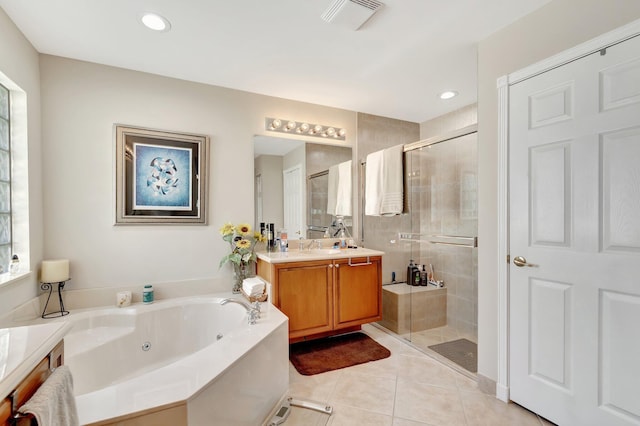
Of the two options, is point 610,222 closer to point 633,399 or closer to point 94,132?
point 633,399

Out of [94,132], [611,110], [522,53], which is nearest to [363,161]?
[522,53]

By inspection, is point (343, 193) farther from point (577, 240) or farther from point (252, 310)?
point (577, 240)

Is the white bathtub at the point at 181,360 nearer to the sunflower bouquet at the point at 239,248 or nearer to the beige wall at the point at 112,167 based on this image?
the sunflower bouquet at the point at 239,248

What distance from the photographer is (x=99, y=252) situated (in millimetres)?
2348

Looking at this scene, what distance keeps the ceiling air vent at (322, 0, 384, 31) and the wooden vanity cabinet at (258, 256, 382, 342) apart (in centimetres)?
181

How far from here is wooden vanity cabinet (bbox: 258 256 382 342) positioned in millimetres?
2512

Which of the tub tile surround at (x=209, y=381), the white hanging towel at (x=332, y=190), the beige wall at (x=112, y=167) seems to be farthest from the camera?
the white hanging towel at (x=332, y=190)

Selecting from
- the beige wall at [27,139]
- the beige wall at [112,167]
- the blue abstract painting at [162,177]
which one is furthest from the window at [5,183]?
the blue abstract painting at [162,177]

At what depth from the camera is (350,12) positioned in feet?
5.65

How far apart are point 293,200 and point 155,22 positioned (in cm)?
176

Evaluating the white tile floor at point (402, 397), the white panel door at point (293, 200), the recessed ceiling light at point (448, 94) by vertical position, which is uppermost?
the recessed ceiling light at point (448, 94)

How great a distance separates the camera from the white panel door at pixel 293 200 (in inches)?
118

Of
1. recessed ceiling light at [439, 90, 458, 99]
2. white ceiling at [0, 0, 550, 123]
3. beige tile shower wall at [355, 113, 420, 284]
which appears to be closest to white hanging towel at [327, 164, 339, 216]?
beige tile shower wall at [355, 113, 420, 284]

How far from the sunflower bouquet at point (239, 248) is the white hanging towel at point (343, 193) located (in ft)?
3.17
